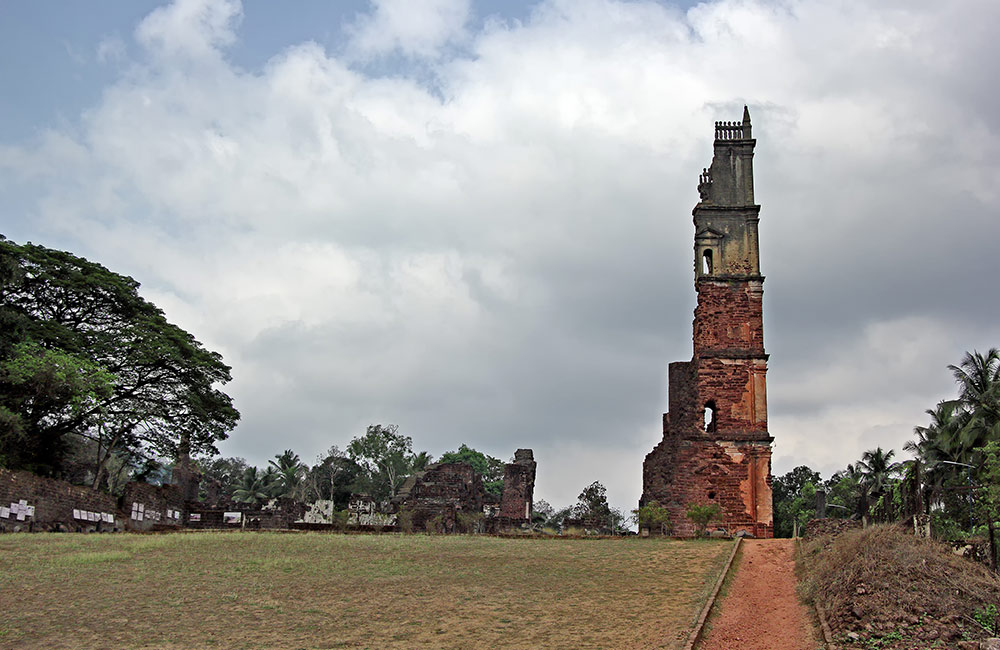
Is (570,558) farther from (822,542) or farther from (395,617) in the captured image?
(395,617)

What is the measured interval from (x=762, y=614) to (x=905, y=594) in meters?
2.12

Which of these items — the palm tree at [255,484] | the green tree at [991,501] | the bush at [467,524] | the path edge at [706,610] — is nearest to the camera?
the path edge at [706,610]

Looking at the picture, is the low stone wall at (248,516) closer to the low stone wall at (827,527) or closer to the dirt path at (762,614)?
the low stone wall at (827,527)

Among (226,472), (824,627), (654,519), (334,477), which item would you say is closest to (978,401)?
(654,519)

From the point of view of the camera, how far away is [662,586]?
14242 millimetres

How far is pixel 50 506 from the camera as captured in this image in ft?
78.8

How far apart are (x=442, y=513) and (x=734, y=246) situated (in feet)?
42.2

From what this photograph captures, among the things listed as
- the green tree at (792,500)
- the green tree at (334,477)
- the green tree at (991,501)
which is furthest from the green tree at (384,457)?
the green tree at (991,501)

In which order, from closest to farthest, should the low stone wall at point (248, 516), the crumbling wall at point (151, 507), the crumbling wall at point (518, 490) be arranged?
the crumbling wall at point (151, 507)
the low stone wall at point (248, 516)
the crumbling wall at point (518, 490)

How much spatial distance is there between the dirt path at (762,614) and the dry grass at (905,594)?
1.28 feet

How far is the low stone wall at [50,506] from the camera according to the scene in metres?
22.3

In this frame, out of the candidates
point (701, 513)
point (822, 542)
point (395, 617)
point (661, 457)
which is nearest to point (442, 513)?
point (661, 457)

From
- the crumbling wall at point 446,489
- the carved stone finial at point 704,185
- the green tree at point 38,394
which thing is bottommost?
the crumbling wall at point 446,489

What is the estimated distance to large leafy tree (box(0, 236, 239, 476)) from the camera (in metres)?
26.6
